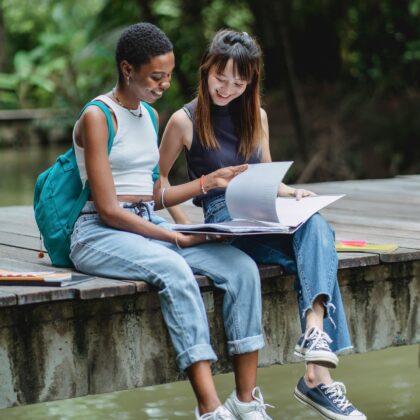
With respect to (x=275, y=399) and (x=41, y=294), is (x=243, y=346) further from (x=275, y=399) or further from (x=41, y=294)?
(x=275, y=399)

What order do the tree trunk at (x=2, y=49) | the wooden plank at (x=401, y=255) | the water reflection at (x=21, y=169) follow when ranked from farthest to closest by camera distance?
1. the tree trunk at (x=2, y=49)
2. the water reflection at (x=21, y=169)
3. the wooden plank at (x=401, y=255)

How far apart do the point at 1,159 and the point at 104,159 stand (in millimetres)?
18795

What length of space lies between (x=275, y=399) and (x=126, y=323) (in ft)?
7.53

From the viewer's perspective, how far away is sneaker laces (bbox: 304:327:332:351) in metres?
3.94

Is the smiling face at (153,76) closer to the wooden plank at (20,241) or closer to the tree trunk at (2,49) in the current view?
the wooden plank at (20,241)

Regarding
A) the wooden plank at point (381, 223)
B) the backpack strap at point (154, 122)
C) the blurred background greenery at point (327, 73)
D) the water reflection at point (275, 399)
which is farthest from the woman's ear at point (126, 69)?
the blurred background greenery at point (327, 73)

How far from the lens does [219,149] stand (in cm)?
448

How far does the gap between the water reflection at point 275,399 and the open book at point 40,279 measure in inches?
80.0

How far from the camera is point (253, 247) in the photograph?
433cm

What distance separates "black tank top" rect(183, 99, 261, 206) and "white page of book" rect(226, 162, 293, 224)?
308 millimetres

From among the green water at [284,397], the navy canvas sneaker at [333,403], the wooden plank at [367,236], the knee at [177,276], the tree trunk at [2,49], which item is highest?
→ the tree trunk at [2,49]

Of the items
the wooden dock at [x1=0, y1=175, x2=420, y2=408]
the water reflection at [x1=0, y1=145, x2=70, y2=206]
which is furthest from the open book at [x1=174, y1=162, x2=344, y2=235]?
the water reflection at [x1=0, y1=145, x2=70, y2=206]

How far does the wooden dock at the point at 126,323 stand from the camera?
3900 millimetres

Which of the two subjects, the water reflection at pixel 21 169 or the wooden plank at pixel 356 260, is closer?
the wooden plank at pixel 356 260
